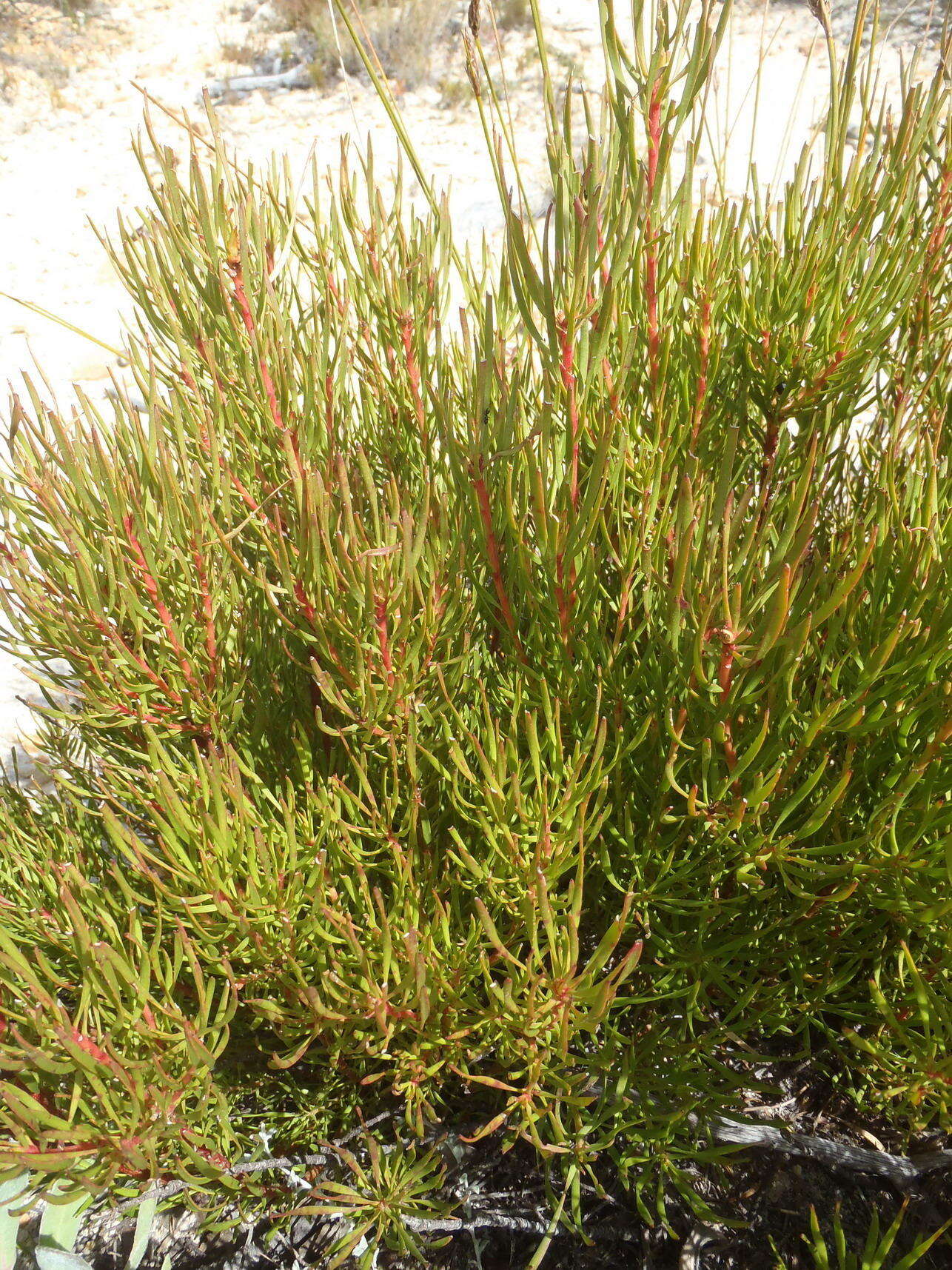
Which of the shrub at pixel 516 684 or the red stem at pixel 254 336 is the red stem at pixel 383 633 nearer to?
the shrub at pixel 516 684

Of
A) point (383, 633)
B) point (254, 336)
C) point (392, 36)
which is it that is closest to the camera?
point (383, 633)

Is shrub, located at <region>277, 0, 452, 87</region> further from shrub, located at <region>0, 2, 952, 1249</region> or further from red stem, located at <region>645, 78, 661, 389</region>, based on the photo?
red stem, located at <region>645, 78, 661, 389</region>

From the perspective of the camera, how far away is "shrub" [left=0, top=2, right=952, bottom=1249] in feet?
2.56

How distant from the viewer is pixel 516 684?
98 centimetres

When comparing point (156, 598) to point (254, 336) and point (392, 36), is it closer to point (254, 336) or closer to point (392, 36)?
point (254, 336)

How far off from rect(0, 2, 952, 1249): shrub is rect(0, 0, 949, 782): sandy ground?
3.13m

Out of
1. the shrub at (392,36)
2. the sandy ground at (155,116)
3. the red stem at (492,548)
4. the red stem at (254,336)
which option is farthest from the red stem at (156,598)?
the shrub at (392,36)

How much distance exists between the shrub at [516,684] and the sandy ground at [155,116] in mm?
3131

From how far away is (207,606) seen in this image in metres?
1.01

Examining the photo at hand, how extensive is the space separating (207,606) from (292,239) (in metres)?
0.58

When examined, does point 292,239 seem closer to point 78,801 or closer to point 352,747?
point 352,747

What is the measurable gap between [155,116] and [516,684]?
7.67 m

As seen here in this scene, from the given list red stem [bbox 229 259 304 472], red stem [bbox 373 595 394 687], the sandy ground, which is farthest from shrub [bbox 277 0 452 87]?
red stem [bbox 373 595 394 687]

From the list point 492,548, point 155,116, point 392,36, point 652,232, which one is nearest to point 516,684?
point 492,548
